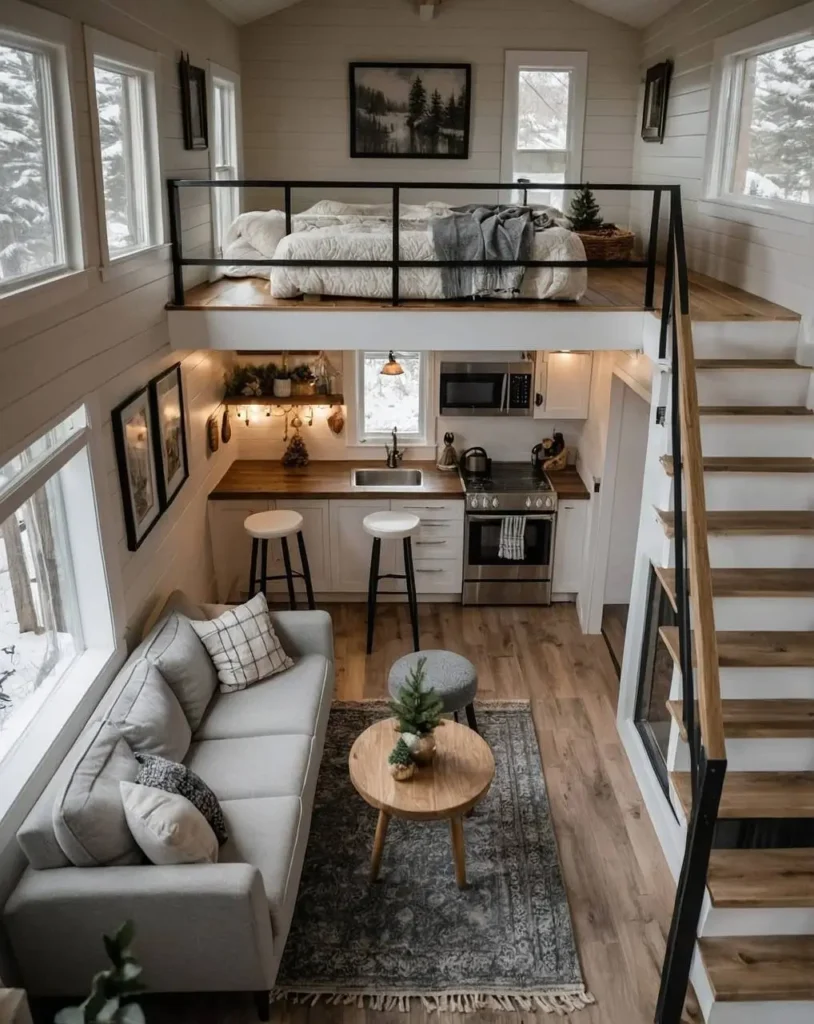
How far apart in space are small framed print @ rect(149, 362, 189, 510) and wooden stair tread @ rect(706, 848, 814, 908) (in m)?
3.03

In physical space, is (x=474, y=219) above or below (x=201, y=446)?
above

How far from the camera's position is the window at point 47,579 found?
306 cm

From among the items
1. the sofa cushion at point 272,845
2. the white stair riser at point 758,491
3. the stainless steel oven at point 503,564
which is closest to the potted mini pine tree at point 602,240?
the stainless steel oven at point 503,564

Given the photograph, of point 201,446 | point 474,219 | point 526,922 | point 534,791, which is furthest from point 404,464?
point 526,922

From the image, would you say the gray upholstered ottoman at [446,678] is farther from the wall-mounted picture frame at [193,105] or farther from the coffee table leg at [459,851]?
the wall-mounted picture frame at [193,105]

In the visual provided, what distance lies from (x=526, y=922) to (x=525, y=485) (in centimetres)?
321

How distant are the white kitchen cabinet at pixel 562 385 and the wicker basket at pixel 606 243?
71 centimetres

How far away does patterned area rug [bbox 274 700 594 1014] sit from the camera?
325 centimetres

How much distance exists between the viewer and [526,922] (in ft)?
11.6

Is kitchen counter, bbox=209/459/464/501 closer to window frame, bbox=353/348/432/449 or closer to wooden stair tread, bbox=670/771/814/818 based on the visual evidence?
window frame, bbox=353/348/432/449

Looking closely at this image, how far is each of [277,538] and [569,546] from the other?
2.05m

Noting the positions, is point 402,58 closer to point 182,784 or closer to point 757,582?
point 757,582

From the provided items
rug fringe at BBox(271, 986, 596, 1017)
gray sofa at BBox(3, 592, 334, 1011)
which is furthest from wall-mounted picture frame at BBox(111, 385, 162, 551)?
rug fringe at BBox(271, 986, 596, 1017)

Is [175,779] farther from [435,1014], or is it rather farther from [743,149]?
[743,149]
